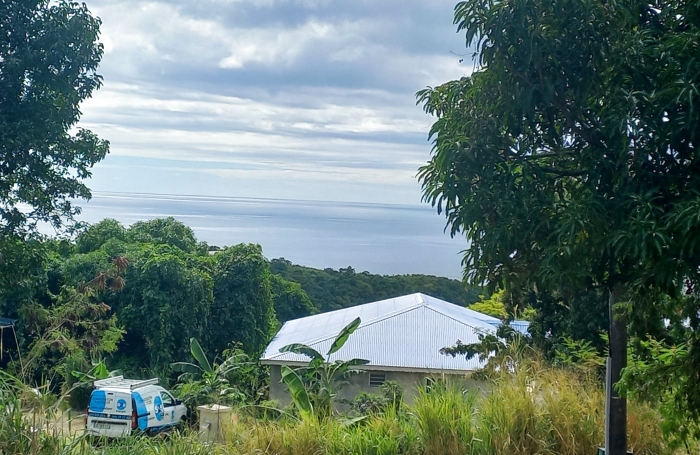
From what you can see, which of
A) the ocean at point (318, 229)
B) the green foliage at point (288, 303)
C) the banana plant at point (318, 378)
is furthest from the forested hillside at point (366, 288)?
the banana plant at point (318, 378)

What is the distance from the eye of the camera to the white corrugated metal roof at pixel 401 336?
1521cm

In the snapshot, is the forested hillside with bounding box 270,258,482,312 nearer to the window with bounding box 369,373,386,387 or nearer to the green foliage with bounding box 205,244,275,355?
the green foliage with bounding box 205,244,275,355

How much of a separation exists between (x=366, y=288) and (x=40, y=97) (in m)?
28.2

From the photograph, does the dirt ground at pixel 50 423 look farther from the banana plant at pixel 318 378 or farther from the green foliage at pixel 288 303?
the green foliage at pixel 288 303

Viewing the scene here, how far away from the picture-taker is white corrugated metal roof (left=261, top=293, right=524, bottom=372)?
15212 millimetres

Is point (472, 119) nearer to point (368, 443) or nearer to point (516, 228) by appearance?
point (516, 228)

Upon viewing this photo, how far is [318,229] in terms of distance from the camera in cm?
8825

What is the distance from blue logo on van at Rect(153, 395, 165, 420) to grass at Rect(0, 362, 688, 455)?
814cm

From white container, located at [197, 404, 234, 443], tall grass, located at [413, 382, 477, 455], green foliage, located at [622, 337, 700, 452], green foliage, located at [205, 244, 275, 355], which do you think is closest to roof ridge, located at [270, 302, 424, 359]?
white container, located at [197, 404, 234, 443]

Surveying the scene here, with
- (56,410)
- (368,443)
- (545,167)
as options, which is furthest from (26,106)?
(545,167)

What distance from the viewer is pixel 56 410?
5270 millimetres

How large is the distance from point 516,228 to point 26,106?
5.70 metres

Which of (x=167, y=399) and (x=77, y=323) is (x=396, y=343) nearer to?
(x=167, y=399)

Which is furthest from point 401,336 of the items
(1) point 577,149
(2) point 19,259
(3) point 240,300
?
(1) point 577,149
